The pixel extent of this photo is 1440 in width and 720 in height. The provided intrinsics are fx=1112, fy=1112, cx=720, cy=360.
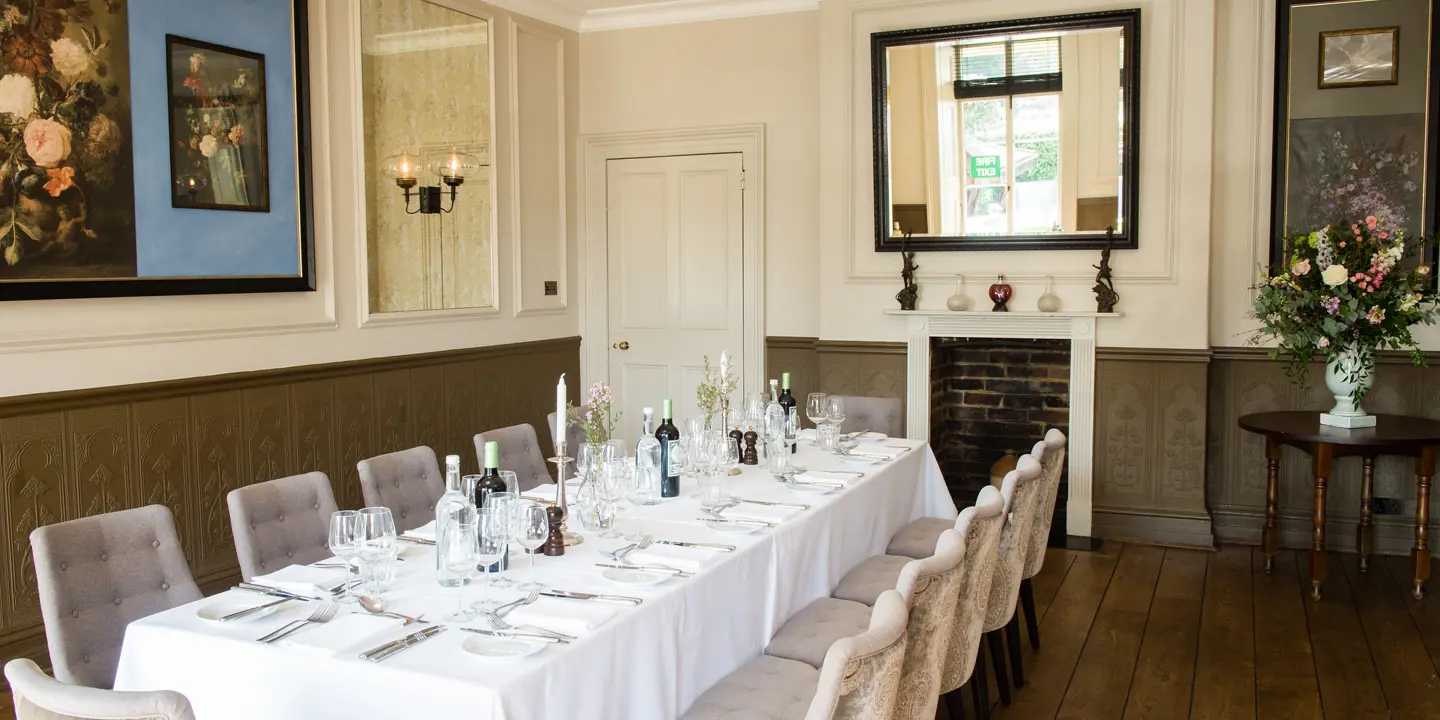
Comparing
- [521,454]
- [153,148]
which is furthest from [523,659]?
[153,148]

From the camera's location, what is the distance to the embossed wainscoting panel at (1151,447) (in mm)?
6109

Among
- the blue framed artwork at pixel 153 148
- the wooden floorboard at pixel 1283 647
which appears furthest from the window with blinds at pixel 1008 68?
the blue framed artwork at pixel 153 148

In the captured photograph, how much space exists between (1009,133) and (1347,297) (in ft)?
6.35

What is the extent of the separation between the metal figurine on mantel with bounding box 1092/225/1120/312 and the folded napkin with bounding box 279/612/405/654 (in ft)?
15.4

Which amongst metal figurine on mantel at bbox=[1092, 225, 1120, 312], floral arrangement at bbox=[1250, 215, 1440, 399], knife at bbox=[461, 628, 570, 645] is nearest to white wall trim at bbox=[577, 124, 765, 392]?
metal figurine on mantel at bbox=[1092, 225, 1120, 312]

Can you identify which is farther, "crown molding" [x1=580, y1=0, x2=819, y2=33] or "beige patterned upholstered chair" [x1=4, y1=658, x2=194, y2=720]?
"crown molding" [x1=580, y1=0, x2=819, y2=33]

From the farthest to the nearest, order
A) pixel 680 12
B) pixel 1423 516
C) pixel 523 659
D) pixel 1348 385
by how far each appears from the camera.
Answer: pixel 680 12 → pixel 1348 385 → pixel 1423 516 → pixel 523 659

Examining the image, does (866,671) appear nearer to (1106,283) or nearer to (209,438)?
(209,438)

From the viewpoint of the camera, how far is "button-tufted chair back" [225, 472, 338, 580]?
320 cm

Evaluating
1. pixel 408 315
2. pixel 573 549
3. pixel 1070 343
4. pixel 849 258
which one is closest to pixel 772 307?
pixel 849 258

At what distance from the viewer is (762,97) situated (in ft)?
23.4

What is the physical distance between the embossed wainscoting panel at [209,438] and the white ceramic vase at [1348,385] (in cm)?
456

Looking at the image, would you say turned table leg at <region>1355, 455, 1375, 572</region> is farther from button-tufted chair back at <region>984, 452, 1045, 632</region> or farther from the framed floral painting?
the framed floral painting

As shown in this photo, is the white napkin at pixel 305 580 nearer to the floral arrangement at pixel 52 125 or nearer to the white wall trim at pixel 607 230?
the floral arrangement at pixel 52 125
